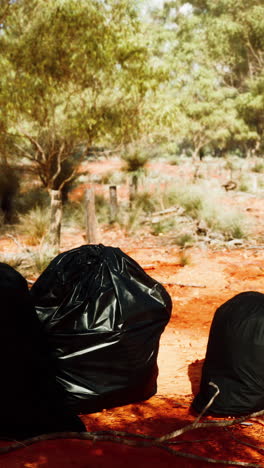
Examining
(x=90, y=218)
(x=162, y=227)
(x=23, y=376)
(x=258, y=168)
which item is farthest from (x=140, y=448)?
(x=258, y=168)

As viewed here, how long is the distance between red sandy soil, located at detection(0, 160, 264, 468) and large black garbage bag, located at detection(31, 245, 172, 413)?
173 mm

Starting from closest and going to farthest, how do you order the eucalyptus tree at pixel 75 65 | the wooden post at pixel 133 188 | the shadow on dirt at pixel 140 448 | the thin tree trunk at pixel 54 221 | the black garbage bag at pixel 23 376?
the shadow on dirt at pixel 140 448 → the black garbage bag at pixel 23 376 → the eucalyptus tree at pixel 75 65 → the thin tree trunk at pixel 54 221 → the wooden post at pixel 133 188

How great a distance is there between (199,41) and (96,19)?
21.4 metres

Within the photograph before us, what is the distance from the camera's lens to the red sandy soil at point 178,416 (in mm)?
2146

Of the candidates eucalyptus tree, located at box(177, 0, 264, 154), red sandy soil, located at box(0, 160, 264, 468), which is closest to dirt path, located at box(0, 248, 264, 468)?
red sandy soil, located at box(0, 160, 264, 468)

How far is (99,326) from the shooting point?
9.18ft

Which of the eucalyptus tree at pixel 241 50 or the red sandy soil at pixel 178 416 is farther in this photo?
the eucalyptus tree at pixel 241 50

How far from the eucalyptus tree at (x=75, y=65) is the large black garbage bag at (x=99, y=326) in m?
5.94

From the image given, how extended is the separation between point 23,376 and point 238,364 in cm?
133

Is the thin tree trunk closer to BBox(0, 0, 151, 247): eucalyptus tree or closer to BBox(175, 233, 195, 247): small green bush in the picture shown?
BBox(0, 0, 151, 247): eucalyptus tree

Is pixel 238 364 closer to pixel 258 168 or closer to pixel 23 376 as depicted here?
pixel 23 376

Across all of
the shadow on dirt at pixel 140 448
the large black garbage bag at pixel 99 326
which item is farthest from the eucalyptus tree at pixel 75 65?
the shadow on dirt at pixel 140 448

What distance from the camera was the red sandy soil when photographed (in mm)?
2146

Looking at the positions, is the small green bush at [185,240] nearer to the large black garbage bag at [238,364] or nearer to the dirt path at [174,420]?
the dirt path at [174,420]
